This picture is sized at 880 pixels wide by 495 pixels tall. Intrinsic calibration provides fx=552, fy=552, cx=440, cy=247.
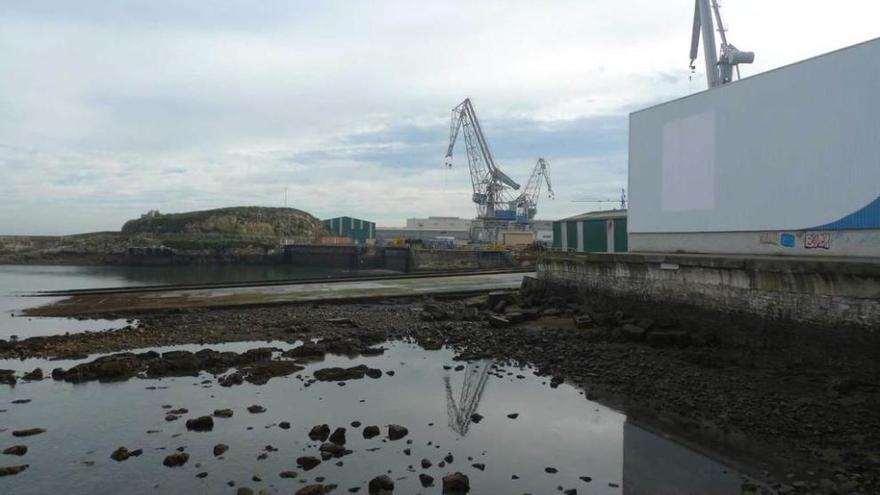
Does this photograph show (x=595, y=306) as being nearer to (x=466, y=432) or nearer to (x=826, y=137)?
(x=826, y=137)

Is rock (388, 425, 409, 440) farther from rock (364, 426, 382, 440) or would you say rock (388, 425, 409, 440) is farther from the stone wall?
the stone wall

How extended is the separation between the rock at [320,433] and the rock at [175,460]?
1.86m

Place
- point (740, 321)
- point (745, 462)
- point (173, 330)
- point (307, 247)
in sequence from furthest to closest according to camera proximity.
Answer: point (307, 247) → point (173, 330) → point (740, 321) → point (745, 462)

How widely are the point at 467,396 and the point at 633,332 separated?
6705mm

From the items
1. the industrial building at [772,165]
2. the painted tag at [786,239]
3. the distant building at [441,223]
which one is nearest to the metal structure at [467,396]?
the painted tag at [786,239]

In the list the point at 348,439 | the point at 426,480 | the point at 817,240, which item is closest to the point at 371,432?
the point at 348,439

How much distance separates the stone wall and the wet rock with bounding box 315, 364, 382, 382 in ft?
32.5

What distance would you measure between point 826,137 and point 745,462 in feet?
38.8

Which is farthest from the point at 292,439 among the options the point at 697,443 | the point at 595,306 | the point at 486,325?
the point at 595,306

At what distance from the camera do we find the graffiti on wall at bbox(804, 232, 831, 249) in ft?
50.9

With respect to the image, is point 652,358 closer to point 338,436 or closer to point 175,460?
point 338,436

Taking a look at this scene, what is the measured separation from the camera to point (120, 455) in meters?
8.14

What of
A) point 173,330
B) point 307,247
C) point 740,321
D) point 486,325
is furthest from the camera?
point 307,247

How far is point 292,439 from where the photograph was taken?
886 cm
